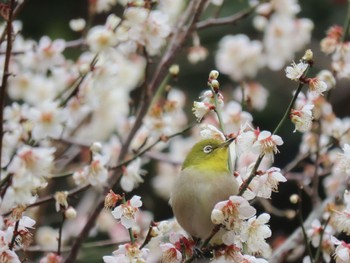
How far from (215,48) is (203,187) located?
2909mm

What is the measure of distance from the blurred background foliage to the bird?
2429mm

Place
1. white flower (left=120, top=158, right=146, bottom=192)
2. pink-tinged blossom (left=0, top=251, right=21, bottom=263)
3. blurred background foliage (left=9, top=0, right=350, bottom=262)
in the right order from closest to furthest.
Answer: pink-tinged blossom (left=0, top=251, right=21, bottom=263)
white flower (left=120, top=158, right=146, bottom=192)
blurred background foliage (left=9, top=0, right=350, bottom=262)

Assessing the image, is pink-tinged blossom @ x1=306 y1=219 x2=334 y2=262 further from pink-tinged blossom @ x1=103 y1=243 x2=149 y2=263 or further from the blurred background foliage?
the blurred background foliage

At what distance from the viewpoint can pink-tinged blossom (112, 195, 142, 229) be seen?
4.16 feet

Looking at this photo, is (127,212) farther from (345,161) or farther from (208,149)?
(345,161)

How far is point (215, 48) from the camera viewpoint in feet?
14.0

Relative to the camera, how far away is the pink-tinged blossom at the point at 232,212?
1.19 m

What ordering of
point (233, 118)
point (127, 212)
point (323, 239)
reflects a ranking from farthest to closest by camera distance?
point (233, 118)
point (323, 239)
point (127, 212)

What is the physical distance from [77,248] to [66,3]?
2.95m

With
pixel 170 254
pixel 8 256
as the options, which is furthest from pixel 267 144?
pixel 8 256

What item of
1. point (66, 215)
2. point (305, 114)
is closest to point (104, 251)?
point (66, 215)

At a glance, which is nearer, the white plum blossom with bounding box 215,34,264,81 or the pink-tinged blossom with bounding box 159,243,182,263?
the pink-tinged blossom with bounding box 159,243,182,263

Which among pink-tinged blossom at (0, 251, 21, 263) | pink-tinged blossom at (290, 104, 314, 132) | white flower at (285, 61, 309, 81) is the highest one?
white flower at (285, 61, 309, 81)

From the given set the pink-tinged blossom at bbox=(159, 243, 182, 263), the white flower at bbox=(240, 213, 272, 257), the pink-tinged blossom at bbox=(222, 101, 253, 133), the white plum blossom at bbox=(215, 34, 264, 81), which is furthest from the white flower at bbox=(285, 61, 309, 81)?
the white plum blossom at bbox=(215, 34, 264, 81)
